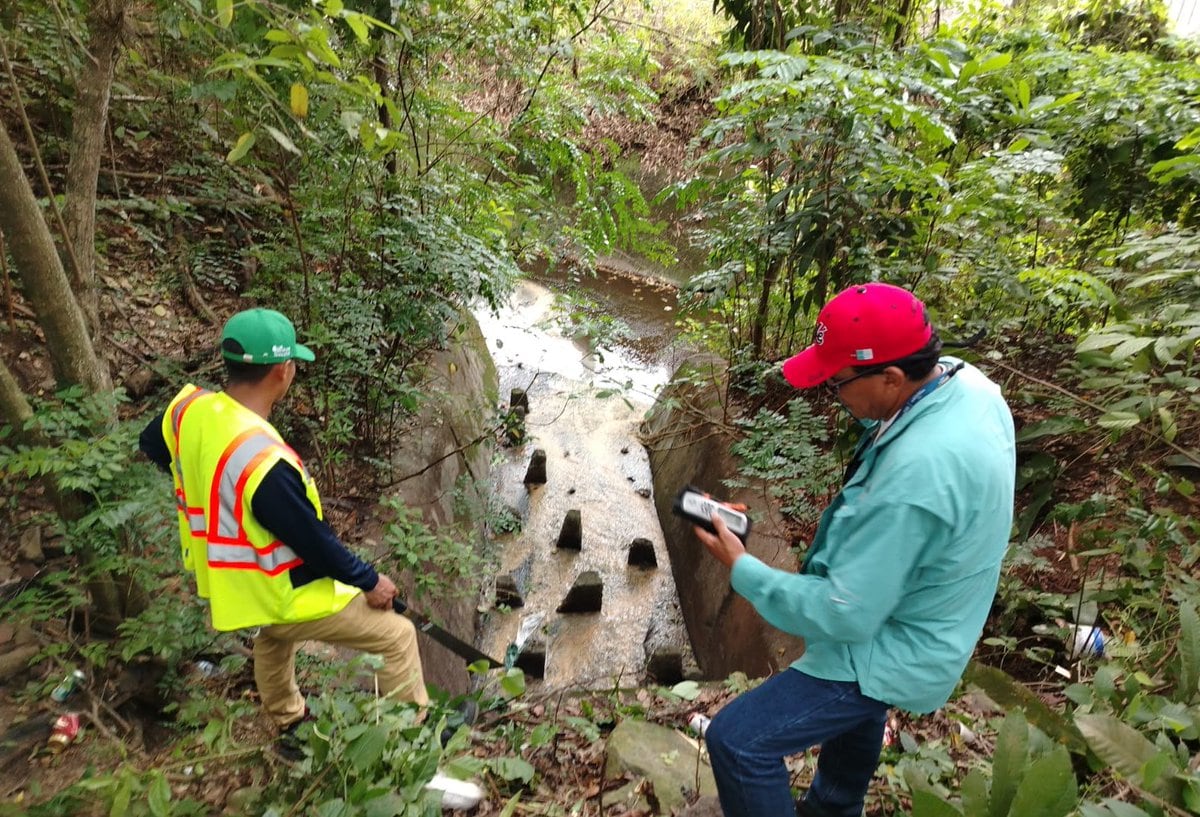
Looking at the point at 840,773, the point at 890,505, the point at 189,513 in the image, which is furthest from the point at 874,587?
the point at 189,513

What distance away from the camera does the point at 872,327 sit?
5.27 ft

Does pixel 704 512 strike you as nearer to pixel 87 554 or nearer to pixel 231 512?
pixel 231 512

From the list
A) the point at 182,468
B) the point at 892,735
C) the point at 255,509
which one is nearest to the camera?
the point at 255,509

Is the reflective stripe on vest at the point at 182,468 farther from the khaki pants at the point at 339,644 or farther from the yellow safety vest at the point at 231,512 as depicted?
the khaki pants at the point at 339,644

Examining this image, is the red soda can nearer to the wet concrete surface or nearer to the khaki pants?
the khaki pants

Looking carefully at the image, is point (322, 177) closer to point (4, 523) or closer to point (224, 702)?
point (4, 523)

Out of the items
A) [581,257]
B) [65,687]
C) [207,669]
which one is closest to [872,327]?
[207,669]

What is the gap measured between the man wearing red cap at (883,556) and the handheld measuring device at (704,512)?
4 cm

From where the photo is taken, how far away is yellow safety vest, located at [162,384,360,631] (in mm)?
2031

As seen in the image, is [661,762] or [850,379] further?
[661,762]

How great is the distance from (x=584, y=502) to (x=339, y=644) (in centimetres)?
571

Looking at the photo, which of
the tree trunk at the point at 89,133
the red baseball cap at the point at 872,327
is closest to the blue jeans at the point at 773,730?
the red baseball cap at the point at 872,327

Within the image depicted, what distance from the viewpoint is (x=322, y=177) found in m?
4.23

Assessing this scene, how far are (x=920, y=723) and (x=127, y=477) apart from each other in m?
3.53
